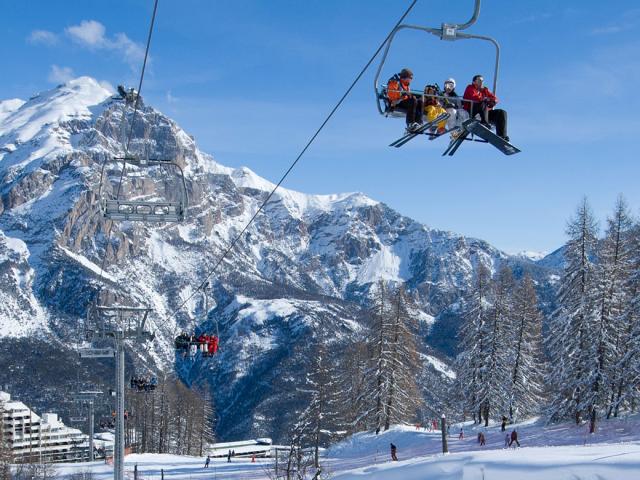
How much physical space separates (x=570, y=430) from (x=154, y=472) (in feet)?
87.2

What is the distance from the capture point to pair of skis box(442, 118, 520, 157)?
9.11 metres

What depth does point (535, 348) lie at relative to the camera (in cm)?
4666

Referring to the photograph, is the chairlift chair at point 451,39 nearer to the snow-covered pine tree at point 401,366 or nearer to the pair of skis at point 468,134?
the pair of skis at point 468,134

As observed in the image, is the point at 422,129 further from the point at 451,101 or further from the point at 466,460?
the point at 466,460

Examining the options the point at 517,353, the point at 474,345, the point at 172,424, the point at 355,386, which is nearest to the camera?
the point at 517,353

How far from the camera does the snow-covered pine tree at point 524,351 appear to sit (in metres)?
45.0

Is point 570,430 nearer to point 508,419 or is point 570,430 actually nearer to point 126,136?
point 508,419

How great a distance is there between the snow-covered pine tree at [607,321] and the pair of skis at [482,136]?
2962 centimetres

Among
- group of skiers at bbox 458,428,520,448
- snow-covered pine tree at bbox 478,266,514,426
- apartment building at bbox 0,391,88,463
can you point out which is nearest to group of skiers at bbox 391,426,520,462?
group of skiers at bbox 458,428,520,448

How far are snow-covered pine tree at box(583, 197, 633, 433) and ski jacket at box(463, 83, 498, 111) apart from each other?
29.9m

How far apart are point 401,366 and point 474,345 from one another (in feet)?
18.7

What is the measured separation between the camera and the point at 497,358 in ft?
150

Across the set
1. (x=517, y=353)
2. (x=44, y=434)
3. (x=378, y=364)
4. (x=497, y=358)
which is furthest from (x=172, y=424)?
(x=44, y=434)

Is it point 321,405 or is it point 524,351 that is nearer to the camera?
point 321,405
